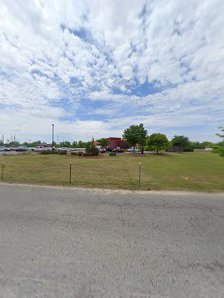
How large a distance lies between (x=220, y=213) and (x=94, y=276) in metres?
4.44

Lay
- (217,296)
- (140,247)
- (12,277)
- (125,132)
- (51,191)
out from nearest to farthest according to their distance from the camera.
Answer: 1. (217,296)
2. (12,277)
3. (140,247)
4. (51,191)
5. (125,132)

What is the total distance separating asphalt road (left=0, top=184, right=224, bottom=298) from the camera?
2338mm

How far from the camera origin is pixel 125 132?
43406mm

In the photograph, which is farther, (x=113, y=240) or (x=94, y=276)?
(x=113, y=240)

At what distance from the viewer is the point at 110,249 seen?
3.22 m

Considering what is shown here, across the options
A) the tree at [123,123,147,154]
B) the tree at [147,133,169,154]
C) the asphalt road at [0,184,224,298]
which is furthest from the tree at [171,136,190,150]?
the asphalt road at [0,184,224,298]

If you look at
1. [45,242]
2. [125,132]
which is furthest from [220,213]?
[125,132]

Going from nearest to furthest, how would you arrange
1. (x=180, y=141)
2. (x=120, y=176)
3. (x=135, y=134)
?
1. (x=120, y=176)
2. (x=135, y=134)
3. (x=180, y=141)

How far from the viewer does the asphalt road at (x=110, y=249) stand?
2.34 m

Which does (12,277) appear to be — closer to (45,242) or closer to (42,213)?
(45,242)

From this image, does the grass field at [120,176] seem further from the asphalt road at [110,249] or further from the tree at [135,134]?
the tree at [135,134]

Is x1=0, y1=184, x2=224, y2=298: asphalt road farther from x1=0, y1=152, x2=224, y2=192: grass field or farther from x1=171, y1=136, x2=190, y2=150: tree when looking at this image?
x1=171, y1=136, x2=190, y2=150: tree

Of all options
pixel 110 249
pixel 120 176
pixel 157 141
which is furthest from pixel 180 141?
pixel 110 249

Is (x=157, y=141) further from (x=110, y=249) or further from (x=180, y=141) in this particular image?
(x=110, y=249)
